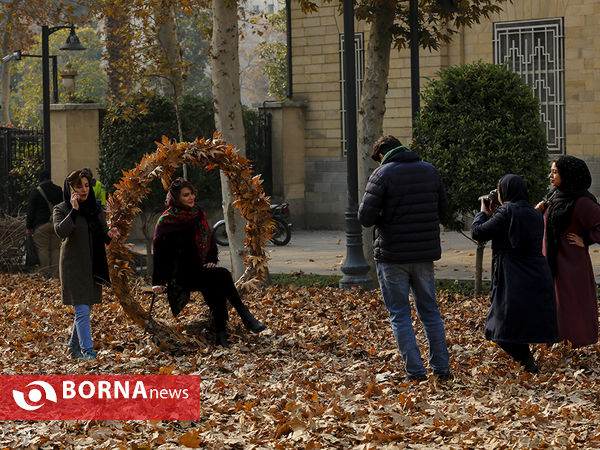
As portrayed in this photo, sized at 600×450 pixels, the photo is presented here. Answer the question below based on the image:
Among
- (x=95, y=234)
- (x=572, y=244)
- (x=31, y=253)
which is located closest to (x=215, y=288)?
(x=95, y=234)

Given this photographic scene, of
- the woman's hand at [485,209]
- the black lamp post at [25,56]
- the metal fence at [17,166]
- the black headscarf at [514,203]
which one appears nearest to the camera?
the black headscarf at [514,203]

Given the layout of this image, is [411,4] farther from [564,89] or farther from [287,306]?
[564,89]

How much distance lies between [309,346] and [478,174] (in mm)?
3652

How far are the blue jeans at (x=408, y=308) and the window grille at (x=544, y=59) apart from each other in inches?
558

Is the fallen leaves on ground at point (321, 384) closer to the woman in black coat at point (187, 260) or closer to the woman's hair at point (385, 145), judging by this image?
the woman in black coat at point (187, 260)

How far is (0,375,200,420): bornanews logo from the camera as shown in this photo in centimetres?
669

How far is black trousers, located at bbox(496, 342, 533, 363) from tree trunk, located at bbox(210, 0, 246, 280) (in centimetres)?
571

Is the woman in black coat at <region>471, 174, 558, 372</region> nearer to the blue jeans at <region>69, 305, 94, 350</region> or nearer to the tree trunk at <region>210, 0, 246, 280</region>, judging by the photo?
the blue jeans at <region>69, 305, 94, 350</region>

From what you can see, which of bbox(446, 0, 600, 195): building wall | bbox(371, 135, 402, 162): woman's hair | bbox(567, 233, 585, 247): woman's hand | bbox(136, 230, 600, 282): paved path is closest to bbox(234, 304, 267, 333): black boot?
bbox(371, 135, 402, 162): woman's hair

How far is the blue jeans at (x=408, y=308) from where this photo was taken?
7.49m

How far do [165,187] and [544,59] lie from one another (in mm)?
13702

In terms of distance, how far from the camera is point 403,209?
24.3 ft

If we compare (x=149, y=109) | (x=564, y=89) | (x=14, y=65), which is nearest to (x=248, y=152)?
(x=149, y=109)

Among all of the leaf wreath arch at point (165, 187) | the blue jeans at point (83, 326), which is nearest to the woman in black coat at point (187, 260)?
the leaf wreath arch at point (165, 187)
